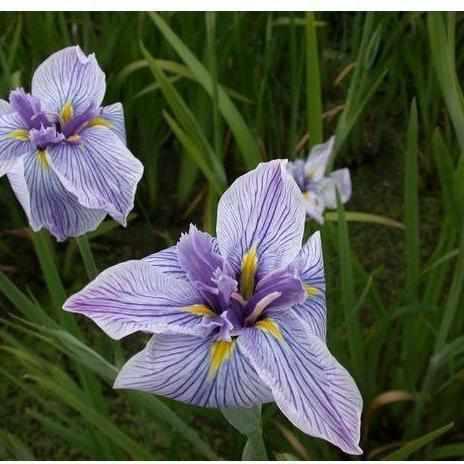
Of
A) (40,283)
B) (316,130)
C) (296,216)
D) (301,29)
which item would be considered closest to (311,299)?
(296,216)

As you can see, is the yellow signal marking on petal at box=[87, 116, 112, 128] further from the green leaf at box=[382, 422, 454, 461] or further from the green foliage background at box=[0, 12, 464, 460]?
the green leaf at box=[382, 422, 454, 461]

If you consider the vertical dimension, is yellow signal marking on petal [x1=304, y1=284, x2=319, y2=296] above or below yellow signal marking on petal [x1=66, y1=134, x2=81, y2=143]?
below

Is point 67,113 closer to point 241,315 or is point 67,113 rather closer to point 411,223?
point 241,315

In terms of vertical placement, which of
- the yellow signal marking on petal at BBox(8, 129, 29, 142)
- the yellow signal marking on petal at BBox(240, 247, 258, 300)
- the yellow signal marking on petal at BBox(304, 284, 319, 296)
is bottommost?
the yellow signal marking on petal at BBox(304, 284, 319, 296)

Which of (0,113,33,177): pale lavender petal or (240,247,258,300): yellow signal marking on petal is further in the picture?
(0,113,33,177): pale lavender petal

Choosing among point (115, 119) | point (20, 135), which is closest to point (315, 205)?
point (115, 119)

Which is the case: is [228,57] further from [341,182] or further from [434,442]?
[434,442]

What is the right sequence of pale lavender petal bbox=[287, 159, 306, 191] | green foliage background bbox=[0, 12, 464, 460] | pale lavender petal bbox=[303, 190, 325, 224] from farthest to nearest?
pale lavender petal bbox=[287, 159, 306, 191] < pale lavender petal bbox=[303, 190, 325, 224] < green foliage background bbox=[0, 12, 464, 460]

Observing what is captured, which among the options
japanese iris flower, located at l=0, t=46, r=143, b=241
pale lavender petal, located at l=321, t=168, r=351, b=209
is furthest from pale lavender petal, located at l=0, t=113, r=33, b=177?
pale lavender petal, located at l=321, t=168, r=351, b=209
